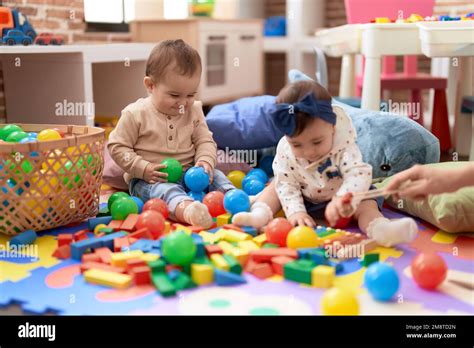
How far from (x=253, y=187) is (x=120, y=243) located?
0.59 metres

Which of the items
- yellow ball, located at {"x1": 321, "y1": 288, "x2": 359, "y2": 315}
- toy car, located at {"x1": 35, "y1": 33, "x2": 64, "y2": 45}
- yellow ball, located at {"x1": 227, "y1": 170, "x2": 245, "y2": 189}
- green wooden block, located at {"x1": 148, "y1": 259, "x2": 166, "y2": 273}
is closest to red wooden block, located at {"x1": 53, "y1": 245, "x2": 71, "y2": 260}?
green wooden block, located at {"x1": 148, "y1": 259, "x2": 166, "y2": 273}

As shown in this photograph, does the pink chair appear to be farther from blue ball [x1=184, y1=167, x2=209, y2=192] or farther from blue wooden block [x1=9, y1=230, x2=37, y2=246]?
blue wooden block [x1=9, y1=230, x2=37, y2=246]

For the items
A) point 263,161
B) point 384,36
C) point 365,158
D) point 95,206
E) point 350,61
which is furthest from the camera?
point 350,61

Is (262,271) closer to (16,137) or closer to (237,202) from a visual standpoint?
(237,202)

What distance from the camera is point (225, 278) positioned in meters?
1.14

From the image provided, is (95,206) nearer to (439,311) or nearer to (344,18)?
(439,311)

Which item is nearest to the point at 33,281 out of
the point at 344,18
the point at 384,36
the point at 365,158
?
the point at 365,158

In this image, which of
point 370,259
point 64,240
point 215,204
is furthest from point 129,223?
point 370,259

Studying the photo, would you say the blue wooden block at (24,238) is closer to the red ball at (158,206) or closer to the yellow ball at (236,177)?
the red ball at (158,206)

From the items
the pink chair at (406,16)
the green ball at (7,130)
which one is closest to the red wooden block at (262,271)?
the green ball at (7,130)

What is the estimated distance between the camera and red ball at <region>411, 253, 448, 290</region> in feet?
3.64

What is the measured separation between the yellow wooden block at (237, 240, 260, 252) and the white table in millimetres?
1172

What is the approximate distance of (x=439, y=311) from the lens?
3.39ft
